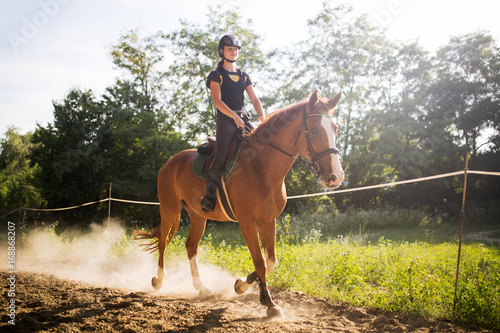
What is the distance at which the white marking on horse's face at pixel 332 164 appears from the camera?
3.83m

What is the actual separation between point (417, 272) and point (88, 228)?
1656 centimetres

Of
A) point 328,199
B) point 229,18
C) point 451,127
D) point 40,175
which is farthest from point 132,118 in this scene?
point 451,127

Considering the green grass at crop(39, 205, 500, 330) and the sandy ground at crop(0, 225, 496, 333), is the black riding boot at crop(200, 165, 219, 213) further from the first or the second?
the green grass at crop(39, 205, 500, 330)

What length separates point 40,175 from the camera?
18922mm

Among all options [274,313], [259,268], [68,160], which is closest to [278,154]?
[259,268]

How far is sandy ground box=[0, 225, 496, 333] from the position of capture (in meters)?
3.89

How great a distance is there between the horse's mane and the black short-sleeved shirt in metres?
0.55

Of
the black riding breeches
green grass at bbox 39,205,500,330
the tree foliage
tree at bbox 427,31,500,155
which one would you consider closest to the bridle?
the black riding breeches

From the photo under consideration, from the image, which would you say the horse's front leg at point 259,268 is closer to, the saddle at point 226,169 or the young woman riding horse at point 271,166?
the young woman riding horse at point 271,166

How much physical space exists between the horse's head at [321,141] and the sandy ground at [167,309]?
5.55 feet

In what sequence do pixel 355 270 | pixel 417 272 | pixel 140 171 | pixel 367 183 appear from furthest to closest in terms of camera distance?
pixel 367 183 < pixel 140 171 < pixel 355 270 < pixel 417 272

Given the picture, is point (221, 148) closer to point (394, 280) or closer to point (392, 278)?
point (394, 280)

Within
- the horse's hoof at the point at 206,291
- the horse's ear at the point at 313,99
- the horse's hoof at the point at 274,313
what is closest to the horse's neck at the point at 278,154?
the horse's ear at the point at 313,99

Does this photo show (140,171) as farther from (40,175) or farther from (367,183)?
(367,183)
